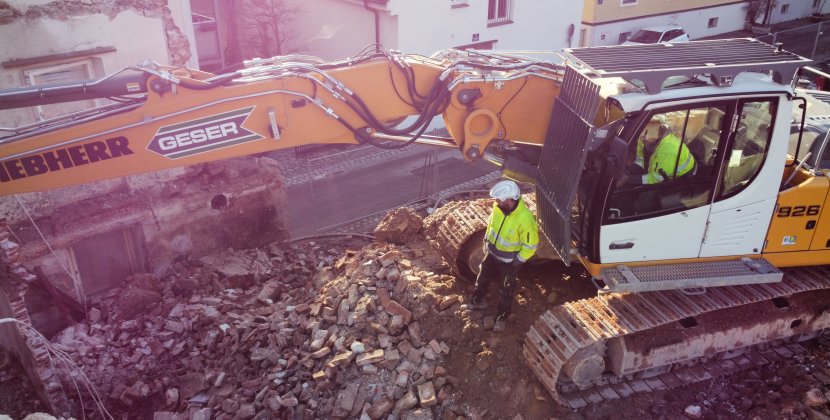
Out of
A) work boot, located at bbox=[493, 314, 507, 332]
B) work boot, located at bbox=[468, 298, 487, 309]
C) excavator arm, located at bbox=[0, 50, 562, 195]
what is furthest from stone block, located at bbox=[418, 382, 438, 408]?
excavator arm, located at bbox=[0, 50, 562, 195]

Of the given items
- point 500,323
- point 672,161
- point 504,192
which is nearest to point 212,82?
Result: point 504,192

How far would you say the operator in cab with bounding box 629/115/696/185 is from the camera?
6684 millimetres

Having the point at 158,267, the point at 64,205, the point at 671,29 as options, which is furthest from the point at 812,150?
the point at 671,29

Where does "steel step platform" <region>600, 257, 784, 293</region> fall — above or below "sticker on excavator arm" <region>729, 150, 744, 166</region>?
below

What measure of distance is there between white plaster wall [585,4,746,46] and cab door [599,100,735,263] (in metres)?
18.7

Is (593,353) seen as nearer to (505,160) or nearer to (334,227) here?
(505,160)

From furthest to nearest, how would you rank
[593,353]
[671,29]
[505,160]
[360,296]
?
A: 1. [671,29]
2. [360,296]
3. [505,160]
4. [593,353]

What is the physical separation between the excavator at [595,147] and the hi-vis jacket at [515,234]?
0.26 meters

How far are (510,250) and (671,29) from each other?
19454 millimetres

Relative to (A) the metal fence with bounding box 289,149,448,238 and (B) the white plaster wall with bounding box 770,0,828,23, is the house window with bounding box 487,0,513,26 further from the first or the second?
(B) the white plaster wall with bounding box 770,0,828,23

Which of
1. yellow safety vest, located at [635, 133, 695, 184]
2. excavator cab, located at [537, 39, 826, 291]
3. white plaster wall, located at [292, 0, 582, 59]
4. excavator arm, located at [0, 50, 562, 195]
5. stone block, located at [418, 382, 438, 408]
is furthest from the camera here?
white plaster wall, located at [292, 0, 582, 59]

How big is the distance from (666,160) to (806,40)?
82.7 feet

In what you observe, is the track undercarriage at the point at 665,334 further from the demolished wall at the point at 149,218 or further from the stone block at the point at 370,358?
the demolished wall at the point at 149,218

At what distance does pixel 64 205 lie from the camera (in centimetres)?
1023
